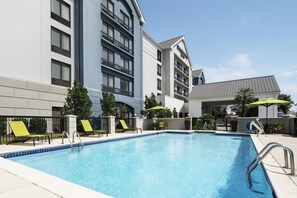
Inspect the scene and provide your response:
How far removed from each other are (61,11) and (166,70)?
2115 cm

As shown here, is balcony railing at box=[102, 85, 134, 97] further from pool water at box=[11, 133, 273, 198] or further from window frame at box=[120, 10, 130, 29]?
pool water at box=[11, 133, 273, 198]

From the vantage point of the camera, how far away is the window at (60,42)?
1709 cm

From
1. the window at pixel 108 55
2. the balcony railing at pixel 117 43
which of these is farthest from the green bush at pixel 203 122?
the balcony railing at pixel 117 43

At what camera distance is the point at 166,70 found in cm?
3559

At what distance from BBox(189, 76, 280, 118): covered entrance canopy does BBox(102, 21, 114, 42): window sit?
55.9 ft

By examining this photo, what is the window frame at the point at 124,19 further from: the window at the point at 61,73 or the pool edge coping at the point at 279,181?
the pool edge coping at the point at 279,181

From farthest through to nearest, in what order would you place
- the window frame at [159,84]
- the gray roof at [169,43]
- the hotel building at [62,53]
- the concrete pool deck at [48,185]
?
the gray roof at [169,43] < the window frame at [159,84] < the hotel building at [62,53] < the concrete pool deck at [48,185]

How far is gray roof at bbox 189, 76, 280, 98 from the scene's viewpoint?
89.6 ft

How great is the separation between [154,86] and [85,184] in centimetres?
2836

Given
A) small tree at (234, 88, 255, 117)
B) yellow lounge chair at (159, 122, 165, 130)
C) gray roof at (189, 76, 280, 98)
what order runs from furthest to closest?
gray roof at (189, 76, 280, 98)
small tree at (234, 88, 255, 117)
yellow lounge chair at (159, 122, 165, 130)

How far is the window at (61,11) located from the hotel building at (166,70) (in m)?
14.1

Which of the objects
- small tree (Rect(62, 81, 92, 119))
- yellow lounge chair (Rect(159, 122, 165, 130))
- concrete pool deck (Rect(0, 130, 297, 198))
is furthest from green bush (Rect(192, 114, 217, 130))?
concrete pool deck (Rect(0, 130, 297, 198))

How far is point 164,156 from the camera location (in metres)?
9.16

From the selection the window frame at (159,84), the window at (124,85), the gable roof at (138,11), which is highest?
the gable roof at (138,11)
